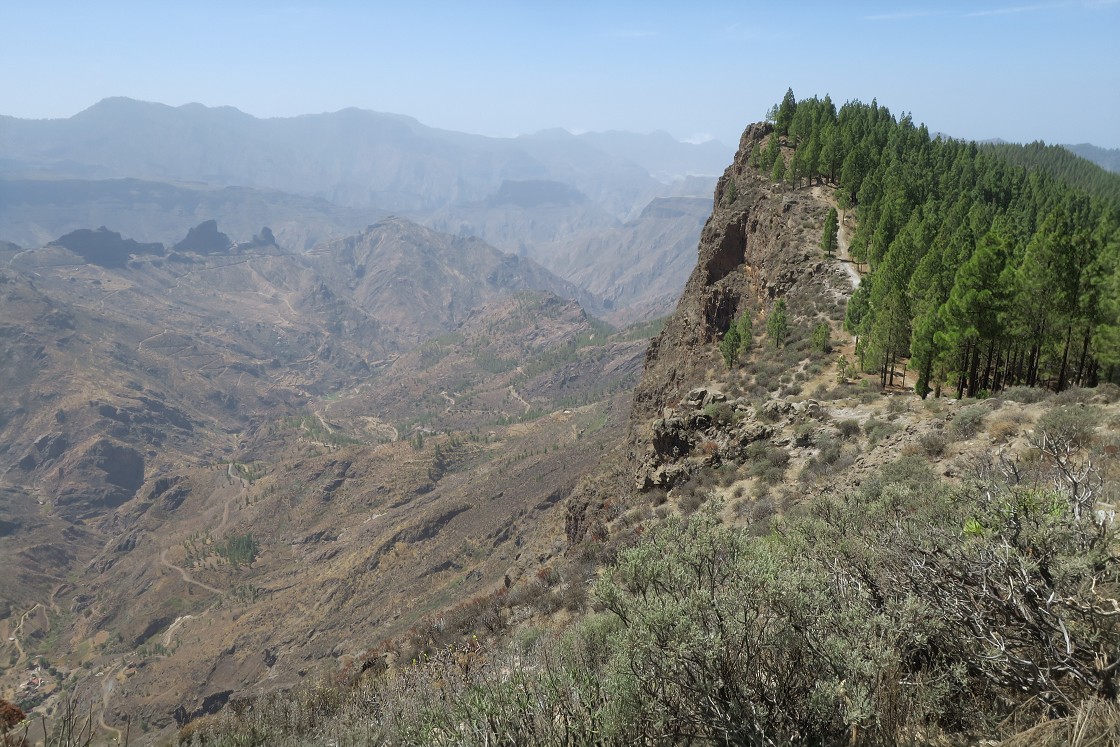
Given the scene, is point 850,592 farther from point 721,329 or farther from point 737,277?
point 737,277

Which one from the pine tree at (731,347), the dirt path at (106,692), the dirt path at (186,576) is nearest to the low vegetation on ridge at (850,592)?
the pine tree at (731,347)

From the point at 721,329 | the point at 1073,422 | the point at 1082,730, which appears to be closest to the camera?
the point at 1082,730

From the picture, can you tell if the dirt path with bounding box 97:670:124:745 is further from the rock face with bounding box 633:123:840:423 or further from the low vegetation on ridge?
the rock face with bounding box 633:123:840:423

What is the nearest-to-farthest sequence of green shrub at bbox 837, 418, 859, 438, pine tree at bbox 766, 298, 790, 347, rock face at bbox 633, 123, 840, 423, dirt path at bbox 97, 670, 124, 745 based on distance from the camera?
1. green shrub at bbox 837, 418, 859, 438
2. pine tree at bbox 766, 298, 790, 347
3. rock face at bbox 633, 123, 840, 423
4. dirt path at bbox 97, 670, 124, 745

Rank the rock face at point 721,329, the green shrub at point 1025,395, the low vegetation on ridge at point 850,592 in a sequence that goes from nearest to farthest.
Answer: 1. the low vegetation on ridge at point 850,592
2. the green shrub at point 1025,395
3. the rock face at point 721,329

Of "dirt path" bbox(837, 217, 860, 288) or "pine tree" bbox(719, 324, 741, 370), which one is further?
"dirt path" bbox(837, 217, 860, 288)

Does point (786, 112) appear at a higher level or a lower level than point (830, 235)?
higher

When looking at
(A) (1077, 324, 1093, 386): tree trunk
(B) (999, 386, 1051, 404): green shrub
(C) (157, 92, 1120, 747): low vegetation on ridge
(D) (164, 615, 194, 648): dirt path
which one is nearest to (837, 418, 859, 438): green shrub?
(C) (157, 92, 1120, 747): low vegetation on ridge

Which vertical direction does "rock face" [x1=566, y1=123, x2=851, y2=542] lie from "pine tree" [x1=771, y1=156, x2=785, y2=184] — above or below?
below

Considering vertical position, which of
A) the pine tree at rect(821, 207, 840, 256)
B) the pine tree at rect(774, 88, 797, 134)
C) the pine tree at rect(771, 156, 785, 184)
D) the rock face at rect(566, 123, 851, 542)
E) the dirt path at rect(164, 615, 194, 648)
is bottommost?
the dirt path at rect(164, 615, 194, 648)

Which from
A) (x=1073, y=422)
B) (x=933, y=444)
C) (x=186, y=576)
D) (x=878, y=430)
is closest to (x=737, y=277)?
(x=878, y=430)

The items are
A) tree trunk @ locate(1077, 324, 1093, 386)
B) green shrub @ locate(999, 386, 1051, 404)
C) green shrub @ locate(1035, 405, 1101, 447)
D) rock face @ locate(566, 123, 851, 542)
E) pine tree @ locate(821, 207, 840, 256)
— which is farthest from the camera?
pine tree @ locate(821, 207, 840, 256)

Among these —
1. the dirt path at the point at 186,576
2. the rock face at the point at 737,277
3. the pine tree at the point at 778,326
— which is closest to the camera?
the pine tree at the point at 778,326

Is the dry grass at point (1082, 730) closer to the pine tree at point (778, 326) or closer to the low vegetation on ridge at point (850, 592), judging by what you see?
the low vegetation on ridge at point (850, 592)
